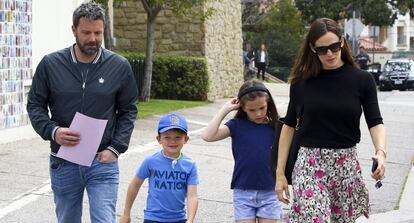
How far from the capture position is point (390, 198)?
9.39 m

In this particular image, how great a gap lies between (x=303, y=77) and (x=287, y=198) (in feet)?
2.50

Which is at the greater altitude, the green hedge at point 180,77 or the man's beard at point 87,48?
the man's beard at point 87,48

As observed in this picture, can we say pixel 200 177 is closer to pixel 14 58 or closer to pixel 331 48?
pixel 14 58

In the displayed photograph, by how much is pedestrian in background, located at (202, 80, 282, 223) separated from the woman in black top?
2.38 feet

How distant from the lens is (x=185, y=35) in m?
23.7

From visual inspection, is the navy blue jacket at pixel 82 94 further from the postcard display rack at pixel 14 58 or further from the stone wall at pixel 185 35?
the stone wall at pixel 185 35

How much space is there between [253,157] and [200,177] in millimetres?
4825

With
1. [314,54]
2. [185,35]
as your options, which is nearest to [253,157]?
[314,54]

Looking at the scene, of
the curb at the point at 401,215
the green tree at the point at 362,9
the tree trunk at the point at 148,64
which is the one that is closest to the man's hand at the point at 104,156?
the curb at the point at 401,215

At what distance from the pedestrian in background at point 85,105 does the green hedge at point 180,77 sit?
57.0ft

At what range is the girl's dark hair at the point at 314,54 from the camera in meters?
4.88

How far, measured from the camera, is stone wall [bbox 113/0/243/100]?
23.5 meters

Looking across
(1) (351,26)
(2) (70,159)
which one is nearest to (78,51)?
(2) (70,159)

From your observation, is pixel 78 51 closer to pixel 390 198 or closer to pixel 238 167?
pixel 238 167
